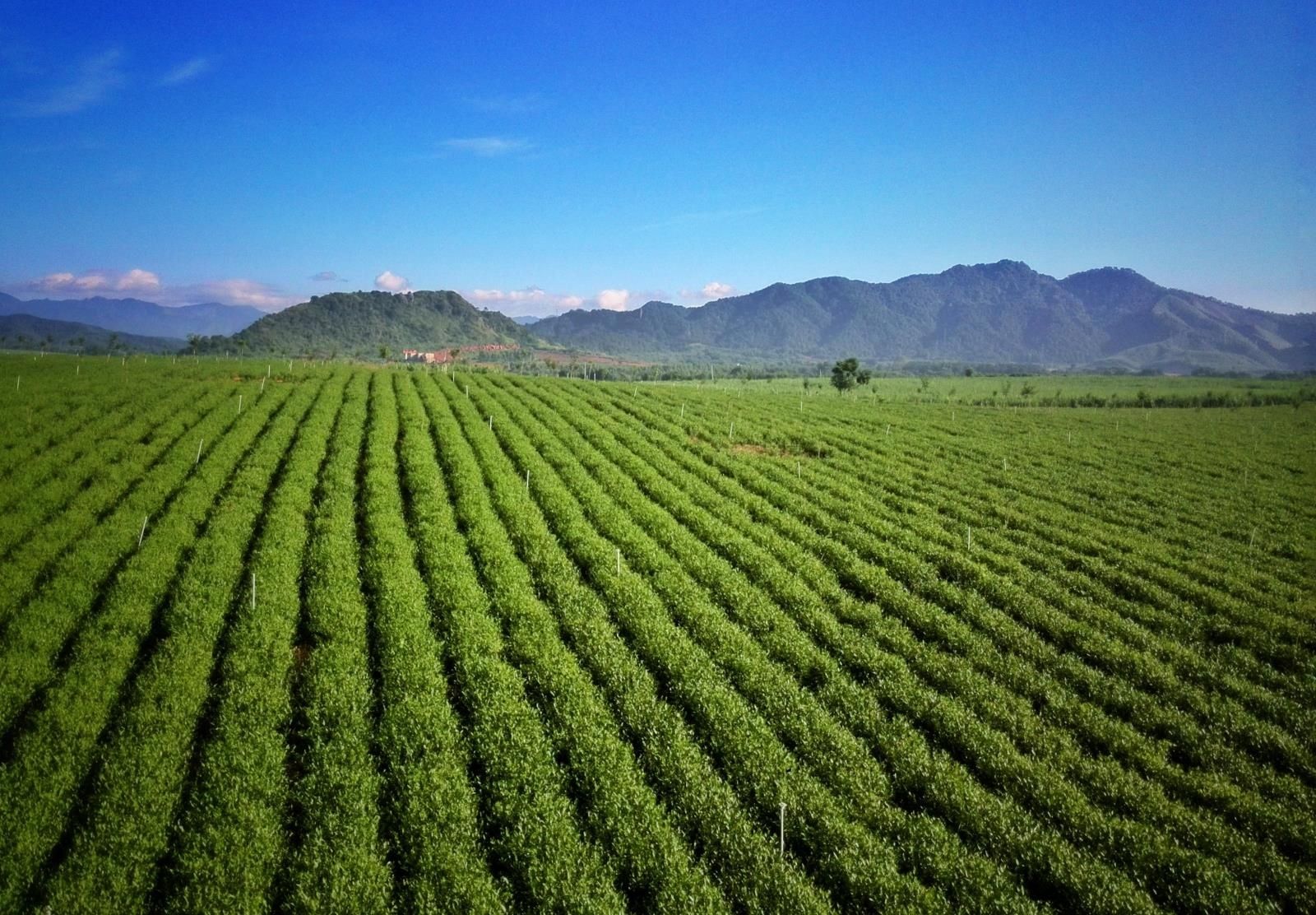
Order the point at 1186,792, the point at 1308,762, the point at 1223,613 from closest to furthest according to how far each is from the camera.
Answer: the point at 1186,792 → the point at 1308,762 → the point at 1223,613

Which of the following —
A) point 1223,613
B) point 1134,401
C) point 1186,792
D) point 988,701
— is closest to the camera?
point 1186,792

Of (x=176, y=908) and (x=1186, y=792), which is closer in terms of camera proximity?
(x=176, y=908)

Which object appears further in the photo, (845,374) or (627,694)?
(845,374)

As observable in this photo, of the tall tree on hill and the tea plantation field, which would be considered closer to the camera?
the tea plantation field

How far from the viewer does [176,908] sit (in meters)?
7.93

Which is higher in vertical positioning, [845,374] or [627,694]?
[845,374]

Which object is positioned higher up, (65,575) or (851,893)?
(65,575)

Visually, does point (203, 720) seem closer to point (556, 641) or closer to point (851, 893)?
point (556, 641)

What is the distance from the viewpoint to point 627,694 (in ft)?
40.7

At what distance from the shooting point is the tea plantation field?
860cm

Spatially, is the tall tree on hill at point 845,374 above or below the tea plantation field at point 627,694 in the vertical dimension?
above

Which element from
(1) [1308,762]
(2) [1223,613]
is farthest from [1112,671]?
(2) [1223,613]

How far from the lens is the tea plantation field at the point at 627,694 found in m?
8.60

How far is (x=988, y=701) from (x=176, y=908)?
13.4 metres
